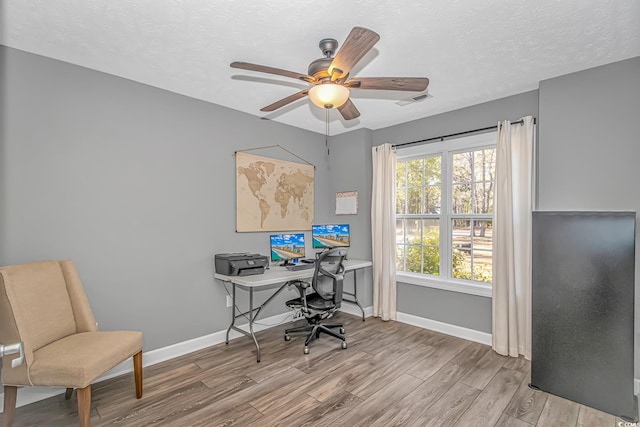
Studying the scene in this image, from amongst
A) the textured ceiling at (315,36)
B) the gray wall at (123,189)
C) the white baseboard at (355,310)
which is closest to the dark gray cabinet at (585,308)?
the textured ceiling at (315,36)

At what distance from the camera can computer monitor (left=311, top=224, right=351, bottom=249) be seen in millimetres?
4273

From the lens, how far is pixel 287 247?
3.88 meters

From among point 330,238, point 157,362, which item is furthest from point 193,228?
point 330,238

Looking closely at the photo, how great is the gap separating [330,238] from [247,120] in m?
1.89

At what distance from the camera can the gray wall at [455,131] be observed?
3070mm

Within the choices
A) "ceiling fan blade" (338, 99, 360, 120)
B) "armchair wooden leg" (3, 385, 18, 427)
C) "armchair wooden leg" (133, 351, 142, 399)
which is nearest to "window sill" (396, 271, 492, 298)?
"ceiling fan blade" (338, 99, 360, 120)

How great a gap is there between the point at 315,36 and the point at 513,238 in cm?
254

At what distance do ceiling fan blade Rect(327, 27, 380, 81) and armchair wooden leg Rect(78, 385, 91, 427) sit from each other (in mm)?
2395

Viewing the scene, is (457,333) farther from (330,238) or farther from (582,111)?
(582,111)

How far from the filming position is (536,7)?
5.80 ft

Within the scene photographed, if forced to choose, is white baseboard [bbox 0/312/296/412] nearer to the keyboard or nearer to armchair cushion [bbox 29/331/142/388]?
armchair cushion [bbox 29/331/142/388]

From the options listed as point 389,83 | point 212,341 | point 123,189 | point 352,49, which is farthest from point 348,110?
point 212,341

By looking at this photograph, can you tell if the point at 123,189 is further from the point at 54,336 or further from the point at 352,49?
the point at 352,49

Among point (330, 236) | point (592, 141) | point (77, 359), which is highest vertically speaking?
point (592, 141)
